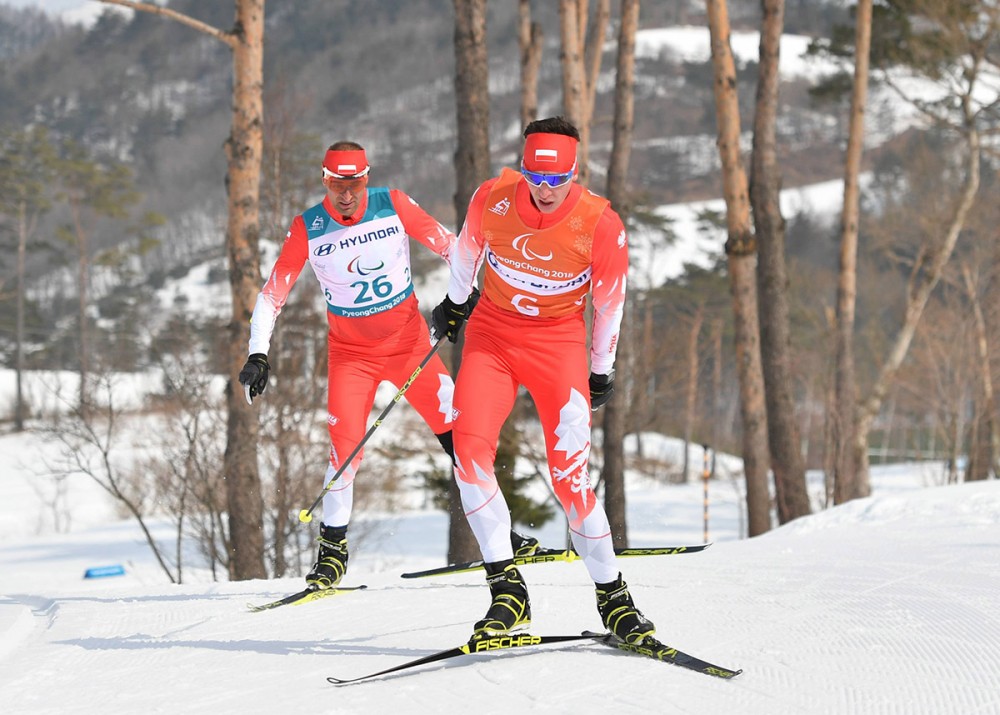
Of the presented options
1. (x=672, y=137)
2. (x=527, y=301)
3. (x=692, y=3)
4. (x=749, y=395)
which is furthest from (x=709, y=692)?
(x=692, y=3)

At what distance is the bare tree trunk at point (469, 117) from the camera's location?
8758 mm

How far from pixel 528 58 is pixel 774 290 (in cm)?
470

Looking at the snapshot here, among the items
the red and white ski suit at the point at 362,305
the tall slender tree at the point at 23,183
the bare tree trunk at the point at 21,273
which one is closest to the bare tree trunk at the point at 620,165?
the red and white ski suit at the point at 362,305

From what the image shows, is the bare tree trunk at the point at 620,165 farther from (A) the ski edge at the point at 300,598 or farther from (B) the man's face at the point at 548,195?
(B) the man's face at the point at 548,195

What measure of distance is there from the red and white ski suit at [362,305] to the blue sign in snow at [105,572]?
38.8 ft

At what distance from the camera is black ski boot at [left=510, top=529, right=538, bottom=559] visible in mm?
6281

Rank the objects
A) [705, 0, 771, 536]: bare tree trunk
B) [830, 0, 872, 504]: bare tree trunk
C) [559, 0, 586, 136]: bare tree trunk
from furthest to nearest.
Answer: [830, 0, 872, 504]: bare tree trunk
[705, 0, 771, 536]: bare tree trunk
[559, 0, 586, 136]: bare tree trunk

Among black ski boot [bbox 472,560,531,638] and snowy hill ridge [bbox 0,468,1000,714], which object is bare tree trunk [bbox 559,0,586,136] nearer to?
snowy hill ridge [bbox 0,468,1000,714]

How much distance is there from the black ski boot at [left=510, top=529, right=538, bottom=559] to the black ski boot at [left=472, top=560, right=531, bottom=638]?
1.91 m

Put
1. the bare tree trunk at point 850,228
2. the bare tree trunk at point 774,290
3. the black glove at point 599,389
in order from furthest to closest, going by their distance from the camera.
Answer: the bare tree trunk at point 850,228 < the bare tree trunk at point 774,290 < the black glove at point 599,389

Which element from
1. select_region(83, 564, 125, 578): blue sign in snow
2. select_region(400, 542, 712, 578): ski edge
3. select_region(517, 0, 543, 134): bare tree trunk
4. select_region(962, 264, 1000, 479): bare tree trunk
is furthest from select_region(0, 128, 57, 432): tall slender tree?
select_region(400, 542, 712, 578): ski edge

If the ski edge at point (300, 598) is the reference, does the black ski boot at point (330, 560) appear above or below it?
above

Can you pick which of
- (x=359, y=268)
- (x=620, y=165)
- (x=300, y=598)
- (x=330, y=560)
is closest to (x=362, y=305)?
(x=359, y=268)

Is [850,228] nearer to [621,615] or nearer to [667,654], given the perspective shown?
[621,615]
